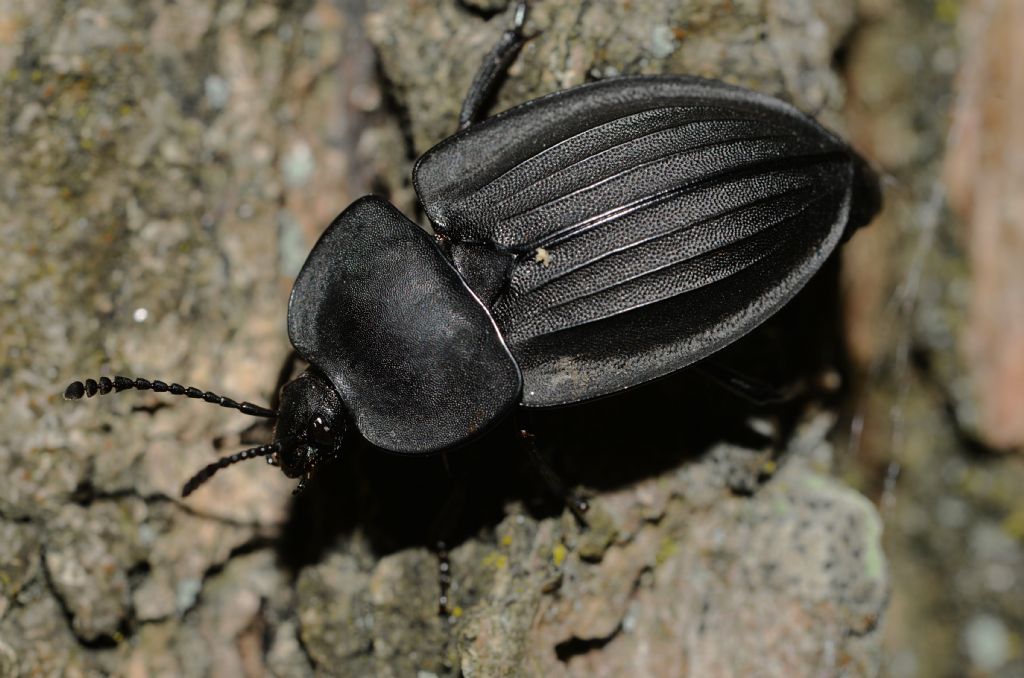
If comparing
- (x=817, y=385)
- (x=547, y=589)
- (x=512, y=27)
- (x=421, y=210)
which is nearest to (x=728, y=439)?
(x=817, y=385)

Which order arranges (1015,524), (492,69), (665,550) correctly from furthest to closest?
(1015,524) < (492,69) < (665,550)

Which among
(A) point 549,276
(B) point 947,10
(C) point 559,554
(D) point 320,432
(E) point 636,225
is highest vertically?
(B) point 947,10

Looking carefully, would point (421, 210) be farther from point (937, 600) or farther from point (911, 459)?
point (937, 600)

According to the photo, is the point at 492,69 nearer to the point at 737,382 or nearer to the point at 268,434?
the point at 737,382

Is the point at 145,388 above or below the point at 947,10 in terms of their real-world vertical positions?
below

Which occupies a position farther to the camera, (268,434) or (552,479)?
(268,434)

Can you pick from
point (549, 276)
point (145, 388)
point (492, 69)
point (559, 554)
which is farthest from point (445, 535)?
point (492, 69)
